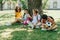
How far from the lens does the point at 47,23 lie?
936 cm

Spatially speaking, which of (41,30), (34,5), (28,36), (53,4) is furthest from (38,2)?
(53,4)

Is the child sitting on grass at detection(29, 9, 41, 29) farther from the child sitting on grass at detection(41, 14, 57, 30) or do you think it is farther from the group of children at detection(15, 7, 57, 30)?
the child sitting on grass at detection(41, 14, 57, 30)

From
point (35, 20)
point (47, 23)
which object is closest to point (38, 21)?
point (35, 20)

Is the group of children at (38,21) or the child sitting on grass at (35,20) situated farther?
the child sitting on grass at (35,20)

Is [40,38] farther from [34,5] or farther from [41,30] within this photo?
[34,5]

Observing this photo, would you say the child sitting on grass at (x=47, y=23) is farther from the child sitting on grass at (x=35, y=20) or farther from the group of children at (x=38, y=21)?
the child sitting on grass at (x=35, y=20)

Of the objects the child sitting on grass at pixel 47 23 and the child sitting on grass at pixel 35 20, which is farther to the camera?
the child sitting on grass at pixel 35 20

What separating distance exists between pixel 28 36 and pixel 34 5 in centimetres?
493

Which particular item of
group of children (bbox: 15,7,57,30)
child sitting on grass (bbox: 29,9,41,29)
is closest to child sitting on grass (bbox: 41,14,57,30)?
group of children (bbox: 15,7,57,30)

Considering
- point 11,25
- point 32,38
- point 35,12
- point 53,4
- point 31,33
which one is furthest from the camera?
point 53,4

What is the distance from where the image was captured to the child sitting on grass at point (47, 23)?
9.19m

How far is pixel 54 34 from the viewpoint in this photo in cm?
888

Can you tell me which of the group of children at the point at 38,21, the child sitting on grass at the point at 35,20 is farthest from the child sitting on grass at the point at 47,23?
the child sitting on grass at the point at 35,20

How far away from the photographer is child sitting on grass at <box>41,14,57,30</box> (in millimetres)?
9188
